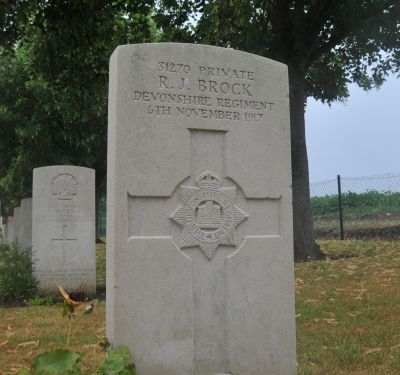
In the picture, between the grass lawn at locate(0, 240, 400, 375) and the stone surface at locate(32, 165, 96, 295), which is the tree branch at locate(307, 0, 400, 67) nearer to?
the grass lawn at locate(0, 240, 400, 375)

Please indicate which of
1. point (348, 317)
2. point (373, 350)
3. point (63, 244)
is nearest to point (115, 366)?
point (373, 350)

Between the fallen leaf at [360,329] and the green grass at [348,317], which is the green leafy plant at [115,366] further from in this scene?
the fallen leaf at [360,329]

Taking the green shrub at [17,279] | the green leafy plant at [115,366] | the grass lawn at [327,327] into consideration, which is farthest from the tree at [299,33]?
the green leafy plant at [115,366]

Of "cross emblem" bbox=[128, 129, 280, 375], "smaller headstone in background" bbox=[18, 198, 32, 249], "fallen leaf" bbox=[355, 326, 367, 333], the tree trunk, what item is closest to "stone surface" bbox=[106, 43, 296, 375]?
"cross emblem" bbox=[128, 129, 280, 375]

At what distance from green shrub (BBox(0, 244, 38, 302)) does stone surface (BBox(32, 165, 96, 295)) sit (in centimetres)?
15

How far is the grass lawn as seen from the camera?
4191 mm

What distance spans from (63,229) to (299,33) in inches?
231

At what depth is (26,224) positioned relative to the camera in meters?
12.9

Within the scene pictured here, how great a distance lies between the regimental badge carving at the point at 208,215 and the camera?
3578 mm

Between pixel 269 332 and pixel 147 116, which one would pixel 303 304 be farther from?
pixel 147 116

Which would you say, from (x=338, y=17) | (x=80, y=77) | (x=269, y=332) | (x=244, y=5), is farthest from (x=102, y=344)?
(x=338, y=17)

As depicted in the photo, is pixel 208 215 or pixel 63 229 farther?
pixel 63 229

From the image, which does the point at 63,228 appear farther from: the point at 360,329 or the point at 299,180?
the point at 360,329

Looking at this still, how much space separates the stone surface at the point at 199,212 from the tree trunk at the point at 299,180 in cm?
649
